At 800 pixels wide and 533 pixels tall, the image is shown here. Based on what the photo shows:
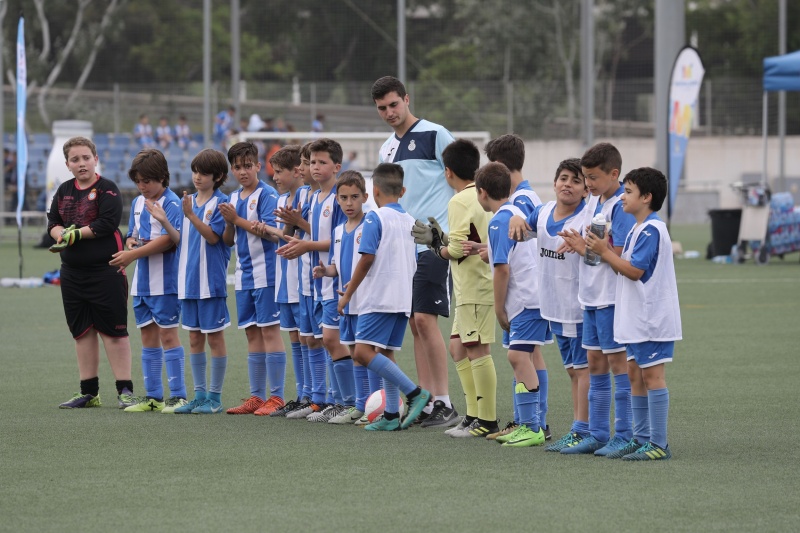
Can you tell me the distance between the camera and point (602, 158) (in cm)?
611

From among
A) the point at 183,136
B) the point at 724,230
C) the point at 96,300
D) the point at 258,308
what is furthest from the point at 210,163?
the point at 183,136

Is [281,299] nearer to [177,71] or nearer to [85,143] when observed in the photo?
[85,143]

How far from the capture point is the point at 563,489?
5434 millimetres

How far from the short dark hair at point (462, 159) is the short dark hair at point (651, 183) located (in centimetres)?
125

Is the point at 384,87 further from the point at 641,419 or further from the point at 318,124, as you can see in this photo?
the point at 318,124

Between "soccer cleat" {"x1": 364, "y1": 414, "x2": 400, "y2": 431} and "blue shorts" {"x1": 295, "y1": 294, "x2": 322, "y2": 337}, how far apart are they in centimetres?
81

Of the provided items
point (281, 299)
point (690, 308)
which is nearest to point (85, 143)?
point (281, 299)

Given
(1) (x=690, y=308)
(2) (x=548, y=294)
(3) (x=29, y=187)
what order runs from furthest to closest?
1. (3) (x=29, y=187)
2. (1) (x=690, y=308)
3. (2) (x=548, y=294)

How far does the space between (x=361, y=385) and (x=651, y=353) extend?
7.28 ft

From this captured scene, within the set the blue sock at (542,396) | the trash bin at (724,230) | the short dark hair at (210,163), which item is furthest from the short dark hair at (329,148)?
the trash bin at (724,230)

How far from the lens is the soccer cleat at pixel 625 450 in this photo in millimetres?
6129

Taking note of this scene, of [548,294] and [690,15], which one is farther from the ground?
[690,15]

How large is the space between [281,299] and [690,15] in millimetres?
37768

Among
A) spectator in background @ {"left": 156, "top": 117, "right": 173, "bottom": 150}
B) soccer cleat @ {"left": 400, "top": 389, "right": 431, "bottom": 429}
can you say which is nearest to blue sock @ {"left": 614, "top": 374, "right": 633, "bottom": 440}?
soccer cleat @ {"left": 400, "top": 389, "right": 431, "bottom": 429}
